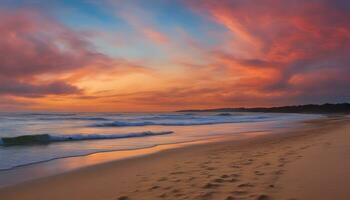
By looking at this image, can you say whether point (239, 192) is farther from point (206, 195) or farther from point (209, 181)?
point (209, 181)

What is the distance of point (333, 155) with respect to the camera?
26.5 feet

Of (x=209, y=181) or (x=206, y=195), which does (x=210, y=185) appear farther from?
(x=206, y=195)

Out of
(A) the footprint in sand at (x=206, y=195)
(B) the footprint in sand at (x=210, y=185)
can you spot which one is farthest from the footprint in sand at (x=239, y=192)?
(B) the footprint in sand at (x=210, y=185)

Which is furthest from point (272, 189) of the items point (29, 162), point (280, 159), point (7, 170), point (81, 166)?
point (29, 162)

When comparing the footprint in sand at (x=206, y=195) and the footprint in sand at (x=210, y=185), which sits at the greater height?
the footprint in sand at (x=210, y=185)

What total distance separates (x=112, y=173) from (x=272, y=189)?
12.1 feet

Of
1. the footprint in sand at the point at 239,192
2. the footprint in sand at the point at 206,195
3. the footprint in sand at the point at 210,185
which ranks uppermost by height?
the footprint in sand at the point at 210,185

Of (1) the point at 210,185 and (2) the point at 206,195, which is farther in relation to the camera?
(1) the point at 210,185

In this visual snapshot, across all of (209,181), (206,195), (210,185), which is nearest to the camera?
(206,195)

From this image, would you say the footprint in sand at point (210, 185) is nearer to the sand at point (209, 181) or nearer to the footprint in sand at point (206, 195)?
the sand at point (209, 181)

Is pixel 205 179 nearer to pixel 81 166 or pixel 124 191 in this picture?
pixel 124 191

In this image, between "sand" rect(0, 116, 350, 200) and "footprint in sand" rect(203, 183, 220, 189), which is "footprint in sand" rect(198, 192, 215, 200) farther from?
"footprint in sand" rect(203, 183, 220, 189)

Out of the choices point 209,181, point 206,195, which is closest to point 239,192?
point 206,195

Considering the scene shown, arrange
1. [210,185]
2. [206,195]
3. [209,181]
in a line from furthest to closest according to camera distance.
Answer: [209,181] → [210,185] → [206,195]
